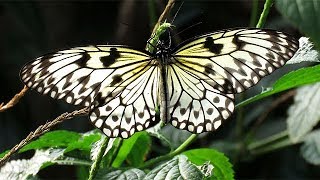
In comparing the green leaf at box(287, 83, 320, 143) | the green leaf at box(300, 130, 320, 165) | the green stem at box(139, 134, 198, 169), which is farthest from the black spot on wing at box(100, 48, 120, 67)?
the green leaf at box(300, 130, 320, 165)

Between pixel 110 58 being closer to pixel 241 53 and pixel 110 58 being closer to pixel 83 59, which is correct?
pixel 83 59

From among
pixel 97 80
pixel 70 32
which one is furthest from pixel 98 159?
pixel 70 32

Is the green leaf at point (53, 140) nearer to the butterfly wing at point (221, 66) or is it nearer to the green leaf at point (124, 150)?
the green leaf at point (124, 150)

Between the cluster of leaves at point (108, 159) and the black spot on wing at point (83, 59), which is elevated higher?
the black spot on wing at point (83, 59)

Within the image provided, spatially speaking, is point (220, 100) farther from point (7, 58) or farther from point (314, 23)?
point (7, 58)

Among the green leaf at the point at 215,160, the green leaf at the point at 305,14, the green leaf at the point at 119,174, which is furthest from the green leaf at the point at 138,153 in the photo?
the green leaf at the point at 305,14

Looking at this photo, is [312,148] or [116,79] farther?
[312,148]
